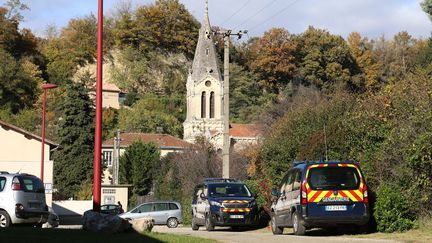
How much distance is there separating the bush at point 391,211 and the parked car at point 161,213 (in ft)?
58.3

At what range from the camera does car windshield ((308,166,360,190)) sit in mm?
18234

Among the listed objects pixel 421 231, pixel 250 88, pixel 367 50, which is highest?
pixel 367 50

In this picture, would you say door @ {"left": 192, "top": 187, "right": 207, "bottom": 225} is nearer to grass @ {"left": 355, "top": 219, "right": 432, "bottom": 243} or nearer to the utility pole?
the utility pole

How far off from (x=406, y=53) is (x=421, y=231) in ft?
285

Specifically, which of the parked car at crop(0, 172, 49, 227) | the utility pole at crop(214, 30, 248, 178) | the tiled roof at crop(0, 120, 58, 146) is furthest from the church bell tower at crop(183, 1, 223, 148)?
the parked car at crop(0, 172, 49, 227)

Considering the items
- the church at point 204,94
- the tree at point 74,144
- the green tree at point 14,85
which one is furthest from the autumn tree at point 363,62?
the green tree at point 14,85

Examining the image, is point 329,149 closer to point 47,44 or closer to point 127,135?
point 127,135

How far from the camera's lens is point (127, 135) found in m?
88.3

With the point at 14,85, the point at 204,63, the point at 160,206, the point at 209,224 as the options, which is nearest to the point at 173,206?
the point at 160,206

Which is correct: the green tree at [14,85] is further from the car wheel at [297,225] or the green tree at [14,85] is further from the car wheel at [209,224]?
the car wheel at [297,225]

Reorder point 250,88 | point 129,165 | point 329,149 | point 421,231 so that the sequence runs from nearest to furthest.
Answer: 1. point 421,231
2. point 329,149
3. point 129,165
4. point 250,88

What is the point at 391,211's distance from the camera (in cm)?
1856

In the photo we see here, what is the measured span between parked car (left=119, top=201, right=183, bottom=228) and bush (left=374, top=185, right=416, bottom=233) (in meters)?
17.8

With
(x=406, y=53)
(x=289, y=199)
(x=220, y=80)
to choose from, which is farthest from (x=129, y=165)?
(x=289, y=199)
